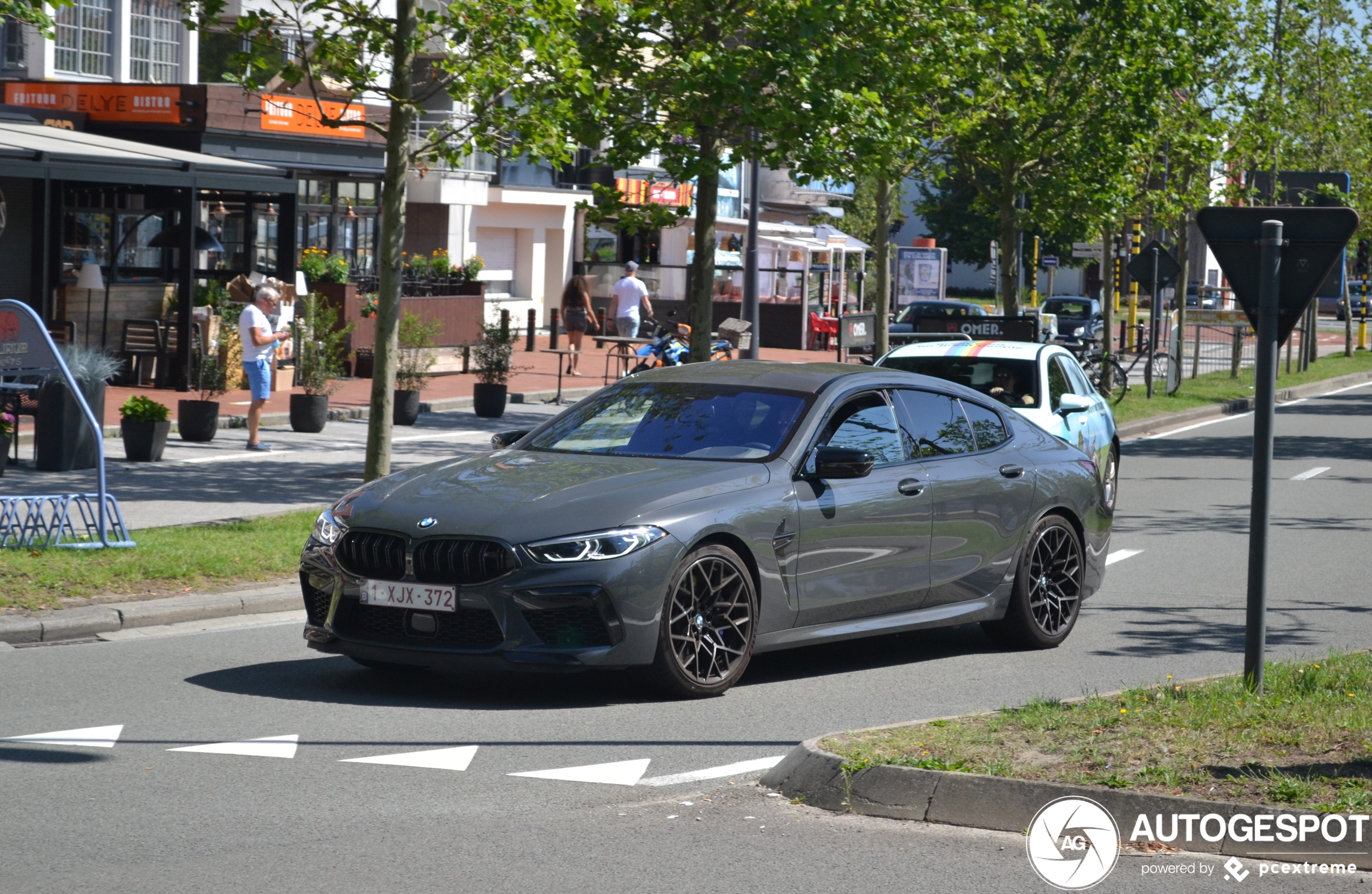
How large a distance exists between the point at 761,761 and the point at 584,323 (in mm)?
26494

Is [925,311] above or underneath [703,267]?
above

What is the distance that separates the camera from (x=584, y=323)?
108 ft

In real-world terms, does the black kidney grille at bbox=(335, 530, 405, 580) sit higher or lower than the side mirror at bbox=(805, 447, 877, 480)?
lower

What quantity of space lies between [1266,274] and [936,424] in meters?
2.55

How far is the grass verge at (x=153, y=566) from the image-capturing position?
32.5 ft

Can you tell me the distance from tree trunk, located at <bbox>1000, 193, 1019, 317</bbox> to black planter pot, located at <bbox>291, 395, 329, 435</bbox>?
1076cm

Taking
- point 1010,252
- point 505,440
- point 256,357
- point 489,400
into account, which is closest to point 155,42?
point 489,400

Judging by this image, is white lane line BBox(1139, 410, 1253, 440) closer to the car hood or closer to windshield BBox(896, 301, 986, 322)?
windshield BBox(896, 301, 986, 322)

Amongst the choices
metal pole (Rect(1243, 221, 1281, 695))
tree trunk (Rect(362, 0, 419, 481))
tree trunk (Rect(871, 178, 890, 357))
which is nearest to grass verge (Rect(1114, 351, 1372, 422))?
tree trunk (Rect(871, 178, 890, 357))

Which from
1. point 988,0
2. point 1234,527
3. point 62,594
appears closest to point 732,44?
point 988,0

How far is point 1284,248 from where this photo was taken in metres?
7.02

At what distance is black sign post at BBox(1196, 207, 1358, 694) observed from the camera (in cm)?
694

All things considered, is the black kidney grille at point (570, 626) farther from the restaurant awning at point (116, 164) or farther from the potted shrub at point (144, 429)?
the restaurant awning at point (116, 164)

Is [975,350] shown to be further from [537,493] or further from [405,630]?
[405,630]
